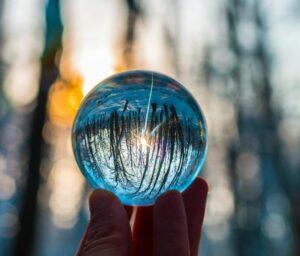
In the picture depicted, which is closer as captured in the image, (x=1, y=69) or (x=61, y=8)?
(x=61, y=8)

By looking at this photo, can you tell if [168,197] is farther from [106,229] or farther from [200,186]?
[200,186]

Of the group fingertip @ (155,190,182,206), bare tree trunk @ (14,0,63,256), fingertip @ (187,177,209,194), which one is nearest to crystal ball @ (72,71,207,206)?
fingertip @ (155,190,182,206)

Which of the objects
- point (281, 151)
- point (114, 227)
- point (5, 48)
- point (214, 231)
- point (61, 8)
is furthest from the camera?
point (214, 231)

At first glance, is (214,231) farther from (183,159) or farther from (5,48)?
(183,159)

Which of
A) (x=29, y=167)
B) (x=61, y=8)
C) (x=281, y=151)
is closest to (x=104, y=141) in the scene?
(x=29, y=167)

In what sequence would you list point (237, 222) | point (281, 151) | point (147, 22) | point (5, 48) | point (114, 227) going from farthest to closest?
point (237, 222) → point (281, 151) → point (5, 48) → point (147, 22) → point (114, 227)

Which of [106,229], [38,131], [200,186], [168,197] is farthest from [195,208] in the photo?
[38,131]
